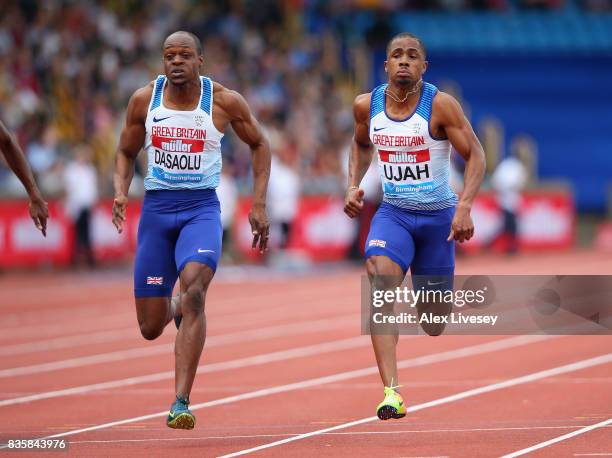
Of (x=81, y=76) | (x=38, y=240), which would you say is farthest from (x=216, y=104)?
(x=81, y=76)

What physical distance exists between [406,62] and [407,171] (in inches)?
26.1

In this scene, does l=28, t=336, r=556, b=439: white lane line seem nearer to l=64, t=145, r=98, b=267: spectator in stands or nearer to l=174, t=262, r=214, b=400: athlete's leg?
l=174, t=262, r=214, b=400: athlete's leg

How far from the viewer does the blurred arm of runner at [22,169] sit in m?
8.30

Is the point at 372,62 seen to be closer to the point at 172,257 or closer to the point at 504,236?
the point at 504,236

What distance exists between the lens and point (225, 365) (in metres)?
12.3

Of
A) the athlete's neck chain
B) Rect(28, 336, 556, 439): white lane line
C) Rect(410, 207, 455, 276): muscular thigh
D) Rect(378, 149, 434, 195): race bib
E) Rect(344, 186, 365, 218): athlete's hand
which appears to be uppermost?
the athlete's neck chain

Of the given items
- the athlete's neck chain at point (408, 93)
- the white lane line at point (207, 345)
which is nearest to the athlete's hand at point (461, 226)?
the athlete's neck chain at point (408, 93)

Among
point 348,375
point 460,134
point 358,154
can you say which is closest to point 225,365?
point 348,375

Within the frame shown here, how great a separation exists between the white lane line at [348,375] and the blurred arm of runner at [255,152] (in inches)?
60.1

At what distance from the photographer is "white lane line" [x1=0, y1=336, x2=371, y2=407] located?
34.3ft

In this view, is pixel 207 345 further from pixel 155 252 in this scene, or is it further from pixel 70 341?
pixel 155 252

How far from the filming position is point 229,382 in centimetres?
1119

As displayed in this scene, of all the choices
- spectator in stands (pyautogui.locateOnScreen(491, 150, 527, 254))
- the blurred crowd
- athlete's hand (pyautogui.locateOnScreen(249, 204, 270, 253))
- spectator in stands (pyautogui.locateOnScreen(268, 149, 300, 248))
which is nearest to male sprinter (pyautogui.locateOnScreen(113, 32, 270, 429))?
athlete's hand (pyautogui.locateOnScreen(249, 204, 270, 253))

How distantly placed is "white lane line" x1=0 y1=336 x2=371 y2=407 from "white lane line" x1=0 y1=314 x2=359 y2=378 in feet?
2.95
